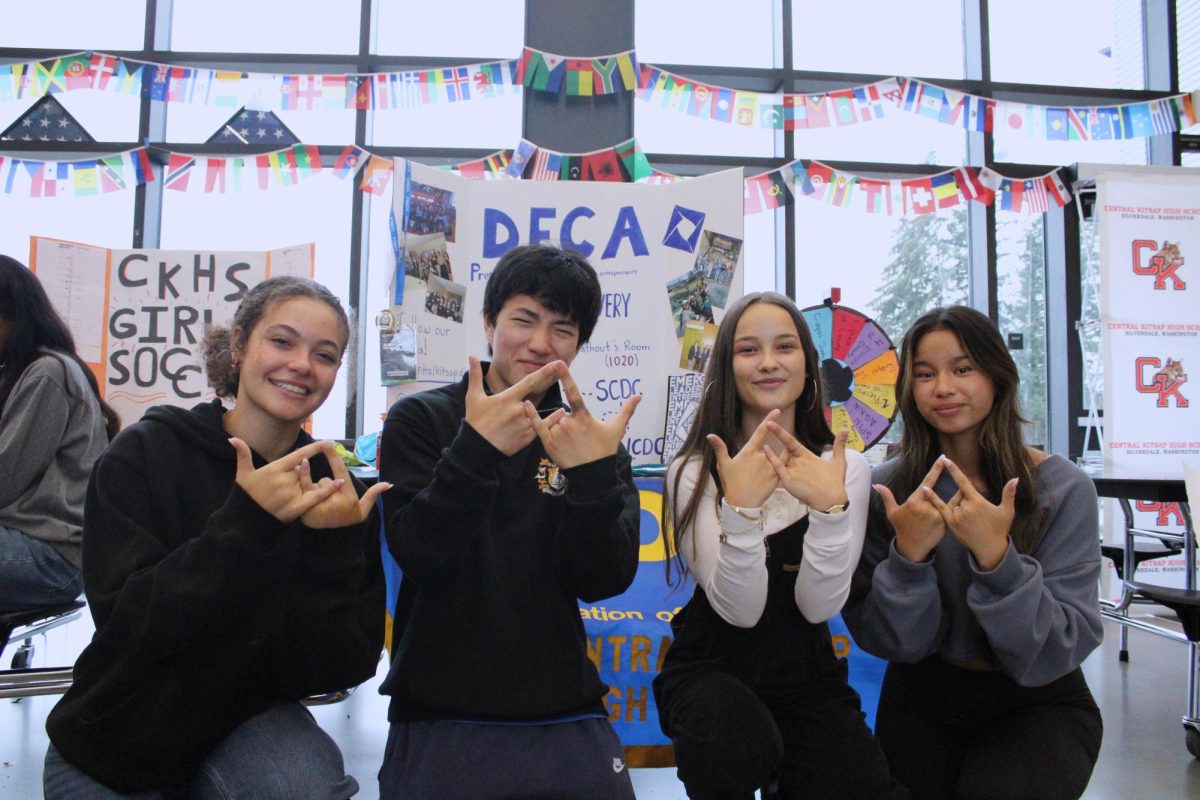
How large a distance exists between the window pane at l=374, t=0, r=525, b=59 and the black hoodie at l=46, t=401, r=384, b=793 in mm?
3879

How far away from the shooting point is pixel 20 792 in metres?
1.84

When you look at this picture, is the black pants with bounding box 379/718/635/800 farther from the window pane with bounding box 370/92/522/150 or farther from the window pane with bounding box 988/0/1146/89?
the window pane with bounding box 988/0/1146/89

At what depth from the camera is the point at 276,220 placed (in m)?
4.45

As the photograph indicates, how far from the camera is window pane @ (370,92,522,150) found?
176 inches

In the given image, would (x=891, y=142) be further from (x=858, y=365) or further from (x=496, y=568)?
(x=496, y=568)

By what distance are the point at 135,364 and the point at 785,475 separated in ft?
10.2

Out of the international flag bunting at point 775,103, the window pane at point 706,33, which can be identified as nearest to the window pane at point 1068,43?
the international flag bunting at point 775,103

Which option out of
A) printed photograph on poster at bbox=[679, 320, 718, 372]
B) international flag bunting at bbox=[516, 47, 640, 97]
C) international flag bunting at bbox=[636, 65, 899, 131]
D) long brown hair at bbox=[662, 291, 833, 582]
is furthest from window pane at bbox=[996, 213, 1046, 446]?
long brown hair at bbox=[662, 291, 833, 582]

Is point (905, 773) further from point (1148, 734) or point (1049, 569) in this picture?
point (1148, 734)

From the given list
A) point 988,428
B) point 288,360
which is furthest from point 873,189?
point 288,360

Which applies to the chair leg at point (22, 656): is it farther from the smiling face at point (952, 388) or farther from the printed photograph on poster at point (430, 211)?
the smiling face at point (952, 388)

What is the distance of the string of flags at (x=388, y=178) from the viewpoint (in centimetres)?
406

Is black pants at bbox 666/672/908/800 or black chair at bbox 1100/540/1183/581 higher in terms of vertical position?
black chair at bbox 1100/540/1183/581

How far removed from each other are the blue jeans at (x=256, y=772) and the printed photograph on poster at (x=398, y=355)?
152 centimetres
